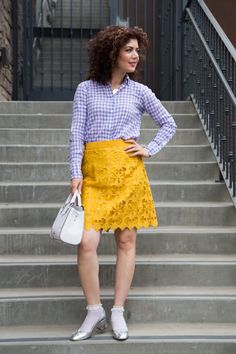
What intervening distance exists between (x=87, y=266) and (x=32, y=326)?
1.97ft

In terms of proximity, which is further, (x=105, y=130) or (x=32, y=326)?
(x=32, y=326)

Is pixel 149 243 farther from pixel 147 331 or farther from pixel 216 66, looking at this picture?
pixel 216 66

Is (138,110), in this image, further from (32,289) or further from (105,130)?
(32,289)

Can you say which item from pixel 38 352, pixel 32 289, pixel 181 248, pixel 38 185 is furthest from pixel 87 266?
pixel 38 185

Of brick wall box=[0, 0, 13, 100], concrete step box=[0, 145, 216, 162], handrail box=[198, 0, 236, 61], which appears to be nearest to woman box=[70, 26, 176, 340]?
handrail box=[198, 0, 236, 61]

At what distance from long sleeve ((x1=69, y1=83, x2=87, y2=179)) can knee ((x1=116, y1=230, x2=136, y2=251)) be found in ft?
1.13

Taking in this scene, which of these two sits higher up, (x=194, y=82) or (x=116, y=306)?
(x=194, y=82)

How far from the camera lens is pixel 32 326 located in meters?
3.06

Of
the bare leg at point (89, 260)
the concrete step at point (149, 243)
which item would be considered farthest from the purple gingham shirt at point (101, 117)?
the concrete step at point (149, 243)

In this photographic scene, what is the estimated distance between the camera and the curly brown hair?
9.22 ft

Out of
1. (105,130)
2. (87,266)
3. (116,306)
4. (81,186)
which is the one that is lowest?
(116,306)

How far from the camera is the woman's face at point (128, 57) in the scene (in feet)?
9.27

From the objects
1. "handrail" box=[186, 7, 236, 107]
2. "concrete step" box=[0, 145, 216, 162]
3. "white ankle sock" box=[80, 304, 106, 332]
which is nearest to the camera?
"white ankle sock" box=[80, 304, 106, 332]

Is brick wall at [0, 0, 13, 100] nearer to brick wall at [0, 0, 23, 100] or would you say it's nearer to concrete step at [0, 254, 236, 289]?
brick wall at [0, 0, 23, 100]
